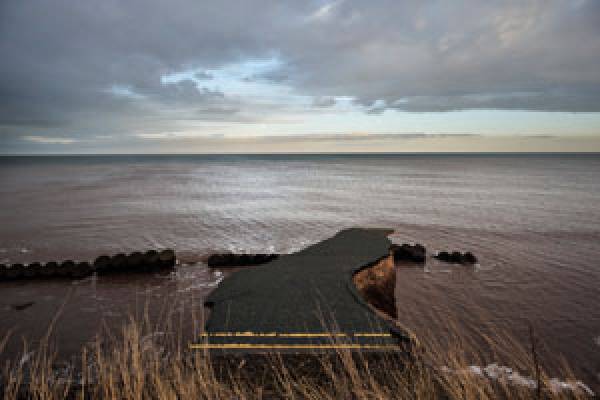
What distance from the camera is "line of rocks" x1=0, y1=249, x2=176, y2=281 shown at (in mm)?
13367

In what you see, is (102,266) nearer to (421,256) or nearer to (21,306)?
(21,306)

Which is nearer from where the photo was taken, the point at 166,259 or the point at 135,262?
the point at 135,262

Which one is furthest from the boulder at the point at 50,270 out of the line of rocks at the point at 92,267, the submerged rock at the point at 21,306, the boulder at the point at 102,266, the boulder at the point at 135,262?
the boulder at the point at 135,262

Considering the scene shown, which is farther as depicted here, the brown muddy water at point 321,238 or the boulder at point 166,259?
the boulder at point 166,259

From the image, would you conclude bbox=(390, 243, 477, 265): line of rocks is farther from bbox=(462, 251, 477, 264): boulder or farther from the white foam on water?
the white foam on water

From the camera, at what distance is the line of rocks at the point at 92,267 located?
526 inches

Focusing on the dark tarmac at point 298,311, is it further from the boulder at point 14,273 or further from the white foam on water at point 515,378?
the boulder at point 14,273

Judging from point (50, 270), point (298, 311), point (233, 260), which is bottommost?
point (233, 260)

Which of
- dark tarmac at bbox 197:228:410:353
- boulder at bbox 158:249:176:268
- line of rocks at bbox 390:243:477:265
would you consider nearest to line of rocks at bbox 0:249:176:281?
boulder at bbox 158:249:176:268

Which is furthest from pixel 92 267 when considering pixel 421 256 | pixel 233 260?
pixel 421 256

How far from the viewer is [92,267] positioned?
46.0 feet

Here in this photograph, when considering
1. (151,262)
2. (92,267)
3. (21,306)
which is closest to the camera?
(21,306)

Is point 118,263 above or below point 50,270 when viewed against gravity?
above

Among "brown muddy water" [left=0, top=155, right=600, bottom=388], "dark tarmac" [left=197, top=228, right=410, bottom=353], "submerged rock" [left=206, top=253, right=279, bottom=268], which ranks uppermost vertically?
"dark tarmac" [left=197, top=228, right=410, bottom=353]
